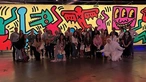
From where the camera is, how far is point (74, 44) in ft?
44.9

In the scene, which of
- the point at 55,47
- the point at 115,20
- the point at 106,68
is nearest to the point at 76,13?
the point at 115,20

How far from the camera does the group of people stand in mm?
12750

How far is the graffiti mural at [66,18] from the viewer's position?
16.6m

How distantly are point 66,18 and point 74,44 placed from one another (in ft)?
13.7

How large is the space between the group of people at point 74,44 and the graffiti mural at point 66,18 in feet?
9.01

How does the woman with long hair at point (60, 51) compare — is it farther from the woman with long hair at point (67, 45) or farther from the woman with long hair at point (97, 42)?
the woman with long hair at point (97, 42)

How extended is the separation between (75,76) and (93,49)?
5.41 meters

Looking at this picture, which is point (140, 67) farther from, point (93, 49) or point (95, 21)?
point (95, 21)

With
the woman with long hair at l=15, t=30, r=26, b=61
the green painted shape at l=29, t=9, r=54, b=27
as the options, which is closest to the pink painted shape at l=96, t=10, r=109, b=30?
the green painted shape at l=29, t=9, r=54, b=27

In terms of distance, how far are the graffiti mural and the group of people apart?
275cm

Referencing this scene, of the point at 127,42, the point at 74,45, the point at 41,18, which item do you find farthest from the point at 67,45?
the point at 41,18

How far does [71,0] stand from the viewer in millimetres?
16078

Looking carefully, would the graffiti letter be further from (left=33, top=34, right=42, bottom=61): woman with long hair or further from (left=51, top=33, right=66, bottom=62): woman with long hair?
(left=51, top=33, right=66, bottom=62): woman with long hair

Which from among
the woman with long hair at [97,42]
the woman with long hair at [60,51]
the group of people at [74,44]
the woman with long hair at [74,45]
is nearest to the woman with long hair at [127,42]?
the group of people at [74,44]
